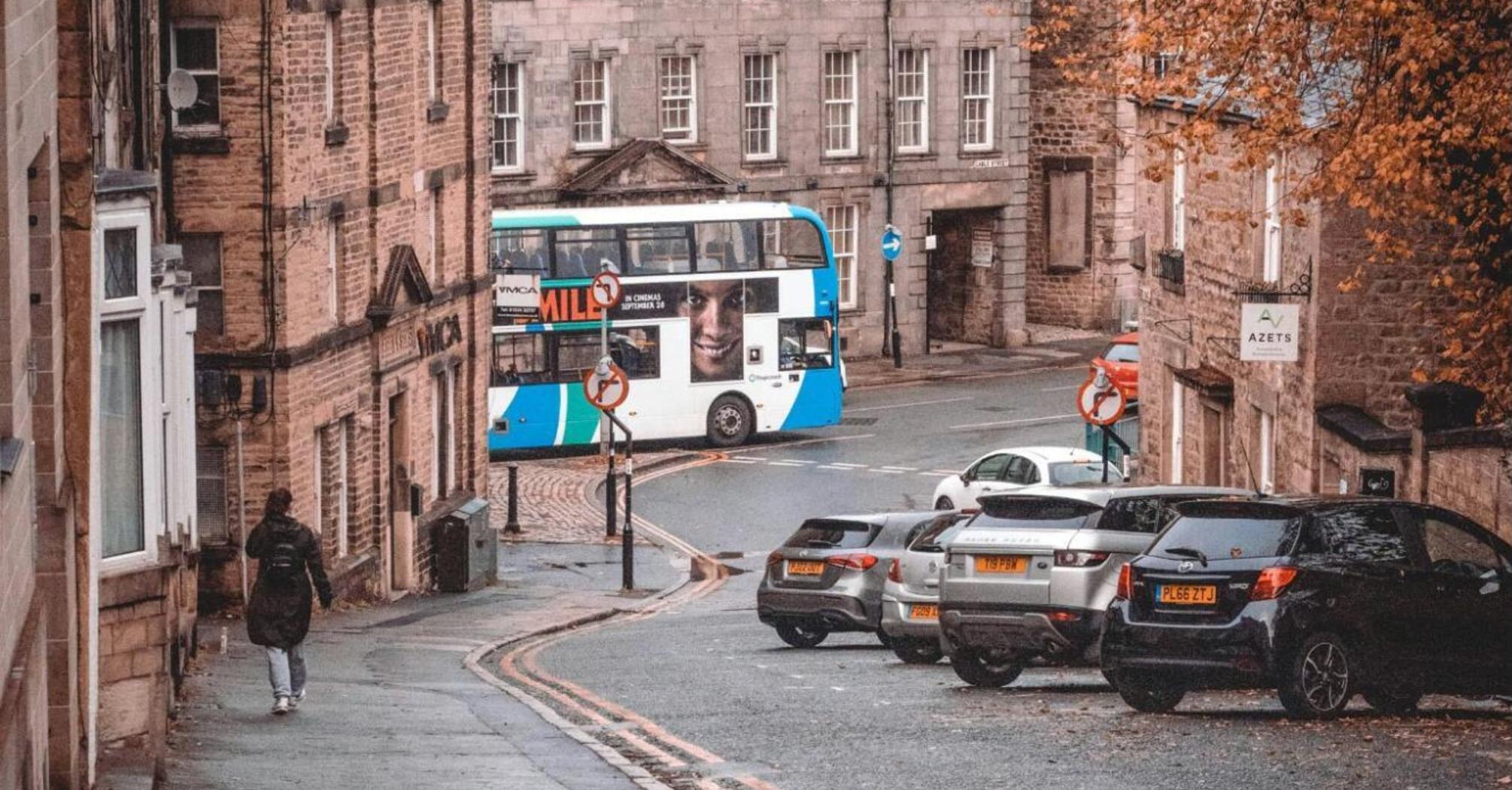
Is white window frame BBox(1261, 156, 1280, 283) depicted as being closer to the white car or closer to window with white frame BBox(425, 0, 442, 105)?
the white car

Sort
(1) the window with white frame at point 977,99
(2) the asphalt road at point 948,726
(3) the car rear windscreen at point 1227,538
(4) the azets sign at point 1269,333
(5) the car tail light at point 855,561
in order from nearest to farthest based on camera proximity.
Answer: (2) the asphalt road at point 948,726 → (3) the car rear windscreen at point 1227,538 → (5) the car tail light at point 855,561 → (4) the azets sign at point 1269,333 → (1) the window with white frame at point 977,99

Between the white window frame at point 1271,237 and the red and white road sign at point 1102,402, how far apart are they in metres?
2.67

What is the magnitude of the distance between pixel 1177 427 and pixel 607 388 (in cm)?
893

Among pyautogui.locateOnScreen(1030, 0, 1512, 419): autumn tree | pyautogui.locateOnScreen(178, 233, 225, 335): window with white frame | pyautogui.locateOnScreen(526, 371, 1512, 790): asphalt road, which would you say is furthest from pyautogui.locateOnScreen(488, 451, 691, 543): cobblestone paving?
pyautogui.locateOnScreen(1030, 0, 1512, 419): autumn tree

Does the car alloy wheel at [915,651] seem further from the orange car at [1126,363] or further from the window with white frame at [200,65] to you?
the orange car at [1126,363]

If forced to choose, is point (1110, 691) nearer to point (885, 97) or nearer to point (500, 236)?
point (500, 236)

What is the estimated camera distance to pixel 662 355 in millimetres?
47000

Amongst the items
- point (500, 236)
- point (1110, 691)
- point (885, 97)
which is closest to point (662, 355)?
point (500, 236)

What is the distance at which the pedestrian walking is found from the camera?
755 inches

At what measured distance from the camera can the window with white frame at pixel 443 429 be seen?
3516 centimetres

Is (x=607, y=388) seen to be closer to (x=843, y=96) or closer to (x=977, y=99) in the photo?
(x=843, y=96)

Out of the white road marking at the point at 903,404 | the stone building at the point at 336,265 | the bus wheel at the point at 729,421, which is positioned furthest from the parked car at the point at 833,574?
the white road marking at the point at 903,404

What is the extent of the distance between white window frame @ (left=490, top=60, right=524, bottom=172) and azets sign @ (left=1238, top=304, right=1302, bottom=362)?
1038 inches

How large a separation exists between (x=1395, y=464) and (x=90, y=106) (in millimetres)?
16473
